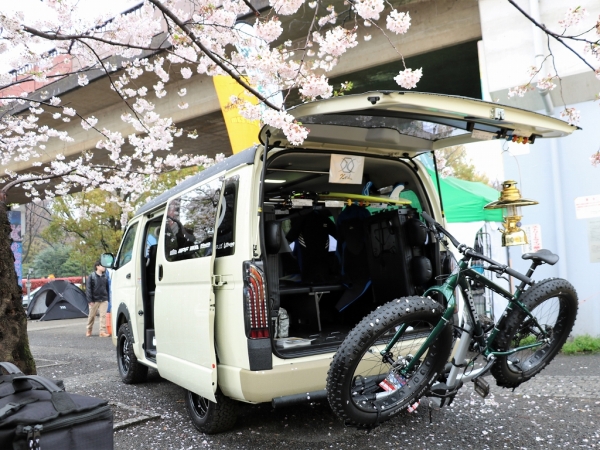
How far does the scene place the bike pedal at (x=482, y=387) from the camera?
11.3 ft

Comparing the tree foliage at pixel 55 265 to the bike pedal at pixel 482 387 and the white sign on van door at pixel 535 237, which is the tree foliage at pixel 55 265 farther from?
the bike pedal at pixel 482 387

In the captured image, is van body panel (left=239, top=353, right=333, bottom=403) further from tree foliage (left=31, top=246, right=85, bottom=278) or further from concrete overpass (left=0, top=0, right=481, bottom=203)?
tree foliage (left=31, top=246, right=85, bottom=278)

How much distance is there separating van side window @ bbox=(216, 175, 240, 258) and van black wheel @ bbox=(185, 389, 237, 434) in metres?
1.05

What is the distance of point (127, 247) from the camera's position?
6.60 metres

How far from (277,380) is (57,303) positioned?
702 inches

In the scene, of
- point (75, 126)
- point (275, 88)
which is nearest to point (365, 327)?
point (275, 88)

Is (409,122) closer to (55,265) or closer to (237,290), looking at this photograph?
(237,290)

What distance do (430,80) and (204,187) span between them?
918 cm

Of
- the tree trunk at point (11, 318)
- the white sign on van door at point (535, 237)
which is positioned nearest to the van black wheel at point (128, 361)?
the tree trunk at point (11, 318)

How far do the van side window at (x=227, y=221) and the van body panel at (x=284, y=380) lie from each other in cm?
89

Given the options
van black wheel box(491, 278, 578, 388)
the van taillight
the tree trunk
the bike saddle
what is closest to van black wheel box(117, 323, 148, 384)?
the tree trunk

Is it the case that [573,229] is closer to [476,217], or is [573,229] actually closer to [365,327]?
[476,217]

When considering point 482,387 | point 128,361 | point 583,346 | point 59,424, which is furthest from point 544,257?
point 128,361

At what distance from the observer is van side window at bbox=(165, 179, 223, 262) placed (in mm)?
4113
